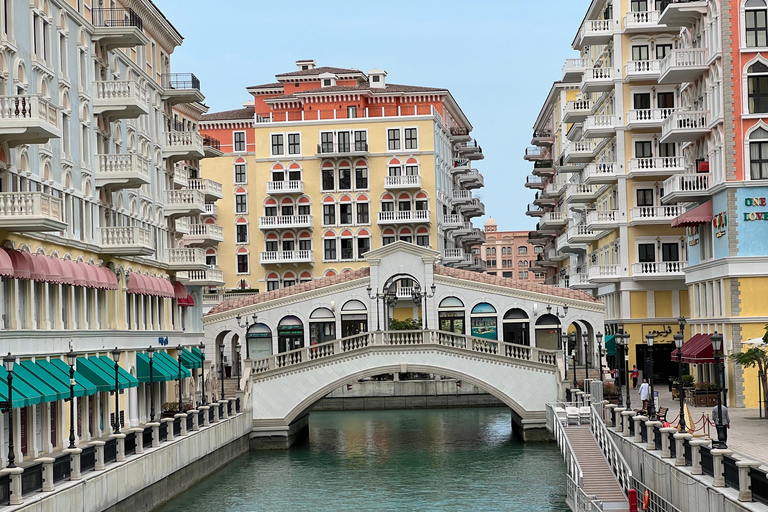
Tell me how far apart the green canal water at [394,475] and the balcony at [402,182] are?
103ft

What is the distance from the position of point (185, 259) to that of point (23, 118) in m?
24.9

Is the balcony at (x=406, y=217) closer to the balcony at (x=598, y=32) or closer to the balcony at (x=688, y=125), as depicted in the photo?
the balcony at (x=598, y=32)

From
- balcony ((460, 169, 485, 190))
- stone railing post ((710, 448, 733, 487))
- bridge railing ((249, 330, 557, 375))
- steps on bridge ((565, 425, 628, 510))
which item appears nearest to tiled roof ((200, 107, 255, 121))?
balcony ((460, 169, 485, 190))

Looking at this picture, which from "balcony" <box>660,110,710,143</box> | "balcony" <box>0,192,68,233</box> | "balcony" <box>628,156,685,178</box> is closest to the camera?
"balcony" <box>0,192,68,233</box>

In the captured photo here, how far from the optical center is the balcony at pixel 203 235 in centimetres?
6606

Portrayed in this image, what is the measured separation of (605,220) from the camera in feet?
216

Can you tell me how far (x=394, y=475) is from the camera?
45875mm

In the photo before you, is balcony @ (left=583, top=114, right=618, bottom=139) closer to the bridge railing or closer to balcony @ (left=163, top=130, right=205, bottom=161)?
the bridge railing

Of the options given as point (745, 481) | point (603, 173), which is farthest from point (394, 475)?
point (603, 173)

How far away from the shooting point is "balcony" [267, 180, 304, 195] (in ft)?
303

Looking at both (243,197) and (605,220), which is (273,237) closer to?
(243,197)

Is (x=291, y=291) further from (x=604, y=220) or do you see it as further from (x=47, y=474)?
(x=47, y=474)

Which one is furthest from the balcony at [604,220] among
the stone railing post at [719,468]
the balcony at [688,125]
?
the stone railing post at [719,468]

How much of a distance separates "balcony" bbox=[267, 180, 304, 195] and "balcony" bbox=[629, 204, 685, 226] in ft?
113
